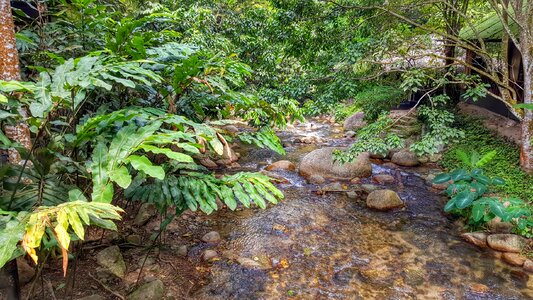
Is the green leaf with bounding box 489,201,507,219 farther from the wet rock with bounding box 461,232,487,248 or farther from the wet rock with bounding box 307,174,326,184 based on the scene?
the wet rock with bounding box 307,174,326,184

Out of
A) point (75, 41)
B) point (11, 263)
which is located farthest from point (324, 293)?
point (75, 41)

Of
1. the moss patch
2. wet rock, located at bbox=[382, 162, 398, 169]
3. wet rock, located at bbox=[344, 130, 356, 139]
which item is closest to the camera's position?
the moss patch

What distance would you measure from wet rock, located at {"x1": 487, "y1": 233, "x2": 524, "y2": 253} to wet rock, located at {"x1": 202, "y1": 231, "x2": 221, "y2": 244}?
12.1 feet

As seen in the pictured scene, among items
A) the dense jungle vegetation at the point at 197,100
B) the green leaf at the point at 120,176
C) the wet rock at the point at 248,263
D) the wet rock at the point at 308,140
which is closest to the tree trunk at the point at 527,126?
the dense jungle vegetation at the point at 197,100

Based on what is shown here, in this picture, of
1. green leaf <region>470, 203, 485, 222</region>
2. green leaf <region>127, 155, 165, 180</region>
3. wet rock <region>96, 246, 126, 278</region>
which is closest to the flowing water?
green leaf <region>470, 203, 485, 222</region>

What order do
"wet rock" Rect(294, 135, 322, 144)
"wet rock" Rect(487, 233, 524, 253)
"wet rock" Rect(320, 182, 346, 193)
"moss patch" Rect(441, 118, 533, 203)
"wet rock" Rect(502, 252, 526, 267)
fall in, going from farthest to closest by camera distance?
1. "wet rock" Rect(294, 135, 322, 144)
2. "wet rock" Rect(320, 182, 346, 193)
3. "moss patch" Rect(441, 118, 533, 203)
4. "wet rock" Rect(487, 233, 524, 253)
5. "wet rock" Rect(502, 252, 526, 267)

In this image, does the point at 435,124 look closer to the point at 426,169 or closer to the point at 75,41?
the point at 426,169

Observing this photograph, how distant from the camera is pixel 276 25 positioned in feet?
20.3

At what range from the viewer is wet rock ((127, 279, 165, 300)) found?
292 cm

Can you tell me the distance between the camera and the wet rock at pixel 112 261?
321 cm

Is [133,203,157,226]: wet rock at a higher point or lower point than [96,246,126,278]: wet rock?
lower

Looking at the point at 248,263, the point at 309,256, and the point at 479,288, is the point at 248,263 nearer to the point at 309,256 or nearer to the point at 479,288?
the point at 309,256

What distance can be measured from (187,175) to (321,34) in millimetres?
4669

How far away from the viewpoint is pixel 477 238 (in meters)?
4.54
